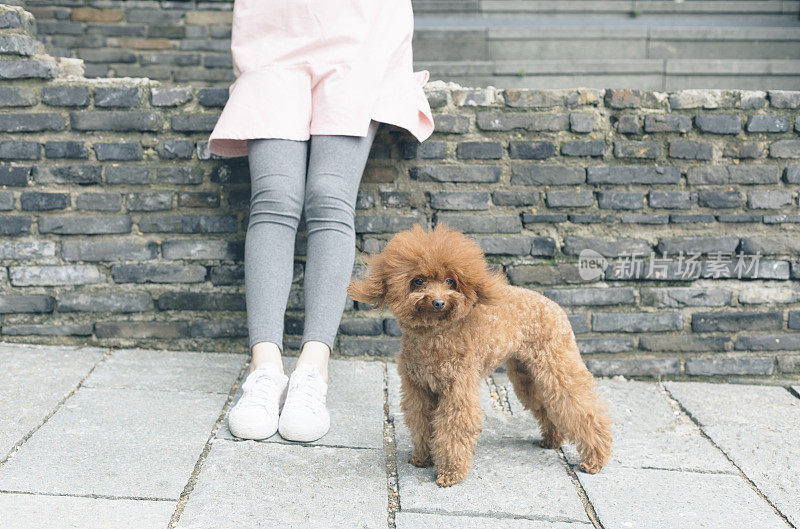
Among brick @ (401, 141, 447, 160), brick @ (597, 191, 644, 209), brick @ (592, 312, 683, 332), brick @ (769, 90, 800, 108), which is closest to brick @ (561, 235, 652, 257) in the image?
brick @ (597, 191, 644, 209)

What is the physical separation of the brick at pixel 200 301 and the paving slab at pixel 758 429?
5.78 feet

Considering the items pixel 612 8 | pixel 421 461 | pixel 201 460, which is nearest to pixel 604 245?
pixel 421 461

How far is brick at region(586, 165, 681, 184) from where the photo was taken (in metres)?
2.73

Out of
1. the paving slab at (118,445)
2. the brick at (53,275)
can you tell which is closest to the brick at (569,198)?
the paving slab at (118,445)

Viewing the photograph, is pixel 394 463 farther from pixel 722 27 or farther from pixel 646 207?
pixel 722 27

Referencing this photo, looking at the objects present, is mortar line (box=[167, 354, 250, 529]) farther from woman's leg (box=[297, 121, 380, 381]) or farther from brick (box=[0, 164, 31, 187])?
brick (box=[0, 164, 31, 187])

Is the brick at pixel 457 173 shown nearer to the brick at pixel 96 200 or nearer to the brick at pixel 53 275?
the brick at pixel 96 200

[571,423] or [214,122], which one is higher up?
[214,122]

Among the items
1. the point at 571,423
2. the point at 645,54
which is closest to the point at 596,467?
the point at 571,423

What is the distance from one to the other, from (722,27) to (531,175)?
122 inches

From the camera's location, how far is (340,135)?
7.64ft

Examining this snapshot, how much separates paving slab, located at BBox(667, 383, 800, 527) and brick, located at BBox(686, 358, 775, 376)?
2.6 inches

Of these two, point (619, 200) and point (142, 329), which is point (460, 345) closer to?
point (619, 200)

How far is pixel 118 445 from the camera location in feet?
6.48
